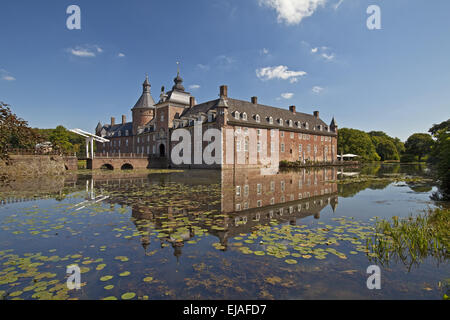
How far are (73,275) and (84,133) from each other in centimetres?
3559

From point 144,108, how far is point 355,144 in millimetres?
62127

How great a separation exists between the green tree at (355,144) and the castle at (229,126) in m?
17.8

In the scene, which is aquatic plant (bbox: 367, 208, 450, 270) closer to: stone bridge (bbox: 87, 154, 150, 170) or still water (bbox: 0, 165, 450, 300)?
still water (bbox: 0, 165, 450, 300)

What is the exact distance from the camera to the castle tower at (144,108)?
54438 millimetres

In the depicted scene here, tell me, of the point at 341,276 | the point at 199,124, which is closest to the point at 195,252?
the point at 341,276

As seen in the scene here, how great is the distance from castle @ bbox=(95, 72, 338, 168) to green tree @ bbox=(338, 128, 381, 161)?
17.8m

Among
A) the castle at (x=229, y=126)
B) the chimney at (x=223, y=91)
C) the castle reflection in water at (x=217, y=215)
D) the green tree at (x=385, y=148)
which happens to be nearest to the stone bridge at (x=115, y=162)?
the castle at (x=229, y=126)

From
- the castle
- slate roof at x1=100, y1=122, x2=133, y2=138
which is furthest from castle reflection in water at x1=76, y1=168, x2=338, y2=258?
slate roof at x1=100, y1=122, x2=133, y2=138

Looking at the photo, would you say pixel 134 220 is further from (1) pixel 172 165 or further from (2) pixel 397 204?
(1) pixel 172 165

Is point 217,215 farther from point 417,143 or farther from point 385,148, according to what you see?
point 385,148

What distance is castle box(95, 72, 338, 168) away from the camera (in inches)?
1480

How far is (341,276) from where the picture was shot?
3.67m

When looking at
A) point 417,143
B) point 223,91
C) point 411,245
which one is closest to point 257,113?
point 223,91

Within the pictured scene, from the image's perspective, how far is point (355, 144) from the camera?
71188 mm
